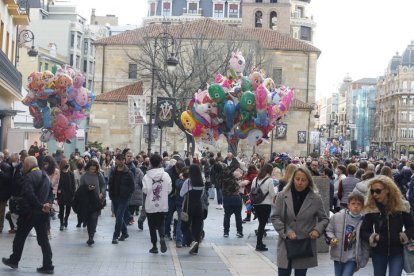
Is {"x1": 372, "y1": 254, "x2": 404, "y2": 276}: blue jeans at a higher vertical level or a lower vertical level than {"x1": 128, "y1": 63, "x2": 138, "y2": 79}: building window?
lower

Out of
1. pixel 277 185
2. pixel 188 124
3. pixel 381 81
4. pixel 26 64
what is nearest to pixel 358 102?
pixel 381 81

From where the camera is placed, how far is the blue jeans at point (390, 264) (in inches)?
356

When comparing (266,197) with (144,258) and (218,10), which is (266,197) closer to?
(144,258)

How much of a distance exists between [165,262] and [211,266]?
800mm

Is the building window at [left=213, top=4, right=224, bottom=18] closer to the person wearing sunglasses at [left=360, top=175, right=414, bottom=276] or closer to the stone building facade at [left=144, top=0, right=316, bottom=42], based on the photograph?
the stone building facade at [left=144, top=0, right=316, bottom=42]

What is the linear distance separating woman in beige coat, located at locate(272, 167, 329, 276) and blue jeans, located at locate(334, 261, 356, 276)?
0.49m

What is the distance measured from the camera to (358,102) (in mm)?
157625

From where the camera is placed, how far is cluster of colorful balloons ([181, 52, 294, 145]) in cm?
2688

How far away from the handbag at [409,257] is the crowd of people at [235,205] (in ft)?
0.20

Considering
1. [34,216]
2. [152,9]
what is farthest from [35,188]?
[152,9]

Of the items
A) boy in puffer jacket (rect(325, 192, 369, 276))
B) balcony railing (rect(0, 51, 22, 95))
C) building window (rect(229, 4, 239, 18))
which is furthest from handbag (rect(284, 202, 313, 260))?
building window (rect(229, 4, 239, 18))

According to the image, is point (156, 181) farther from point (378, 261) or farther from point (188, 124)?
point (188, 124)

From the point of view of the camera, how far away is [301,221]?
29.5 feet

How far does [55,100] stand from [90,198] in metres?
16.1
